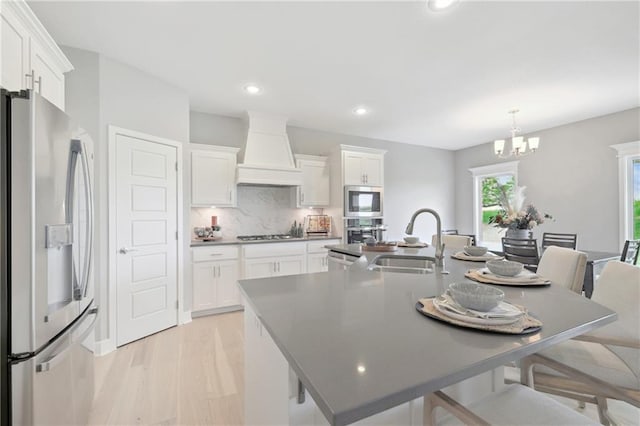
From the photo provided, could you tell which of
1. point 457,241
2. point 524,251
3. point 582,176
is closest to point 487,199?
point 582,176

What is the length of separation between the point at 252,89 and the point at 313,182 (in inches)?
67.7

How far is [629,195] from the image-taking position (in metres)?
3.72

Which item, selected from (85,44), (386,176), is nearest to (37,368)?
(85,44)

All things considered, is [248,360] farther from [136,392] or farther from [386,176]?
[386,176]

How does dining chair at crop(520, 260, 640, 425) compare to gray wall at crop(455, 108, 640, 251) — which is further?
gray wall at crop(455, 108, 640, 251)

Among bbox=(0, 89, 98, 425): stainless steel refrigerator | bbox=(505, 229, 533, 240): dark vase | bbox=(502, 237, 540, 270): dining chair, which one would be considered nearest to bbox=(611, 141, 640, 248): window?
bbox=(505, 229, 533, 240): dark vase

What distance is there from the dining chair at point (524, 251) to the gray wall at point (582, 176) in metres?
2.01

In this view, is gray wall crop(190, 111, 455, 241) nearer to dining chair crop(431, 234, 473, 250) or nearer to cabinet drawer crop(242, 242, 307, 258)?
cabinet drawer crop(242, 242, 307, 258)

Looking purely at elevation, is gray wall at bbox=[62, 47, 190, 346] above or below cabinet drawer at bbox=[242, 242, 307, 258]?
above

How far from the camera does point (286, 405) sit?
2.88ft

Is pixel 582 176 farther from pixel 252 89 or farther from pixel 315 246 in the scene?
pixel 252 89

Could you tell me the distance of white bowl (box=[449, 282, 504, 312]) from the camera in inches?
33.1

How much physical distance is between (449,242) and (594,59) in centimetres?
211

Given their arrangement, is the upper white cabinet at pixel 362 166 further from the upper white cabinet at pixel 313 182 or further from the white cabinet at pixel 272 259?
the white cabinet at pixel 272 259
